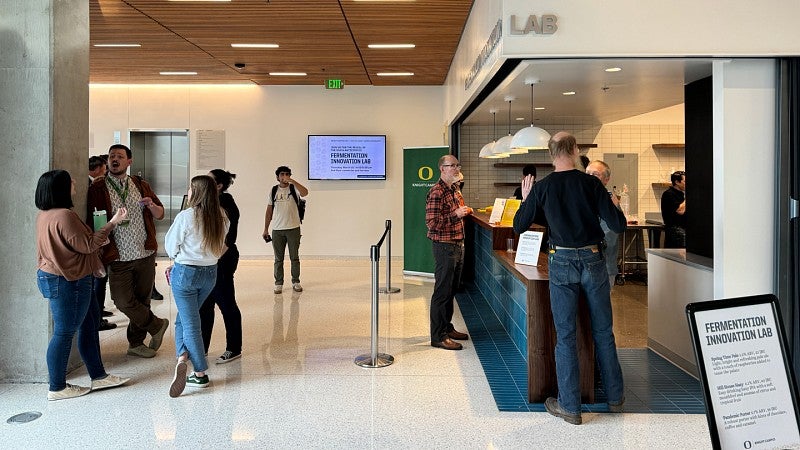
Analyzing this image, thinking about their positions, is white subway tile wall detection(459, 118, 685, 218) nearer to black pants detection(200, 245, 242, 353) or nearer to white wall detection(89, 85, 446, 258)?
white wall detection(89, 85, 446, 258)

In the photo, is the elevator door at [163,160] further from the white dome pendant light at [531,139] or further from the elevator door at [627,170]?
the elevator door at [627,170]

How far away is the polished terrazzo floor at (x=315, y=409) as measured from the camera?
3.27m

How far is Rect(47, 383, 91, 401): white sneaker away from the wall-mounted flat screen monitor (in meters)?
7.05

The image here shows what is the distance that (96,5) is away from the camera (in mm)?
6133

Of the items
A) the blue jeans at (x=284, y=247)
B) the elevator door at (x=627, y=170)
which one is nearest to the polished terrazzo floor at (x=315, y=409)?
the blue jeans at (x=284, y=247)

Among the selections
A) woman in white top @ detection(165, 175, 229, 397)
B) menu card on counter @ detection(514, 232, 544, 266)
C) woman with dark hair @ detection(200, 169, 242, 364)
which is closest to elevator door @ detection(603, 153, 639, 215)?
menu card on counter @ detection(514, 232, 544, 266)

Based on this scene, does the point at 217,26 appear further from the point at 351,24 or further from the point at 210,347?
the point at 210,347

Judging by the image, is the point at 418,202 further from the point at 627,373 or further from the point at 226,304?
the point at 627,373

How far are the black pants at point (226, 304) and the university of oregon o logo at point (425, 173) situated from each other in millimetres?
4405

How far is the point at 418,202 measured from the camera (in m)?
8.87

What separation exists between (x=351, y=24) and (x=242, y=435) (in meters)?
4.79

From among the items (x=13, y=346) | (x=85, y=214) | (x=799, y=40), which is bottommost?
(x=13, y=346)

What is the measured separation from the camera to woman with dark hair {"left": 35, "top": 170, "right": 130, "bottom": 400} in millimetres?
3672

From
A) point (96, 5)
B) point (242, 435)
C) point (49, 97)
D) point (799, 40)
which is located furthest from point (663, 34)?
point (96, 5)
